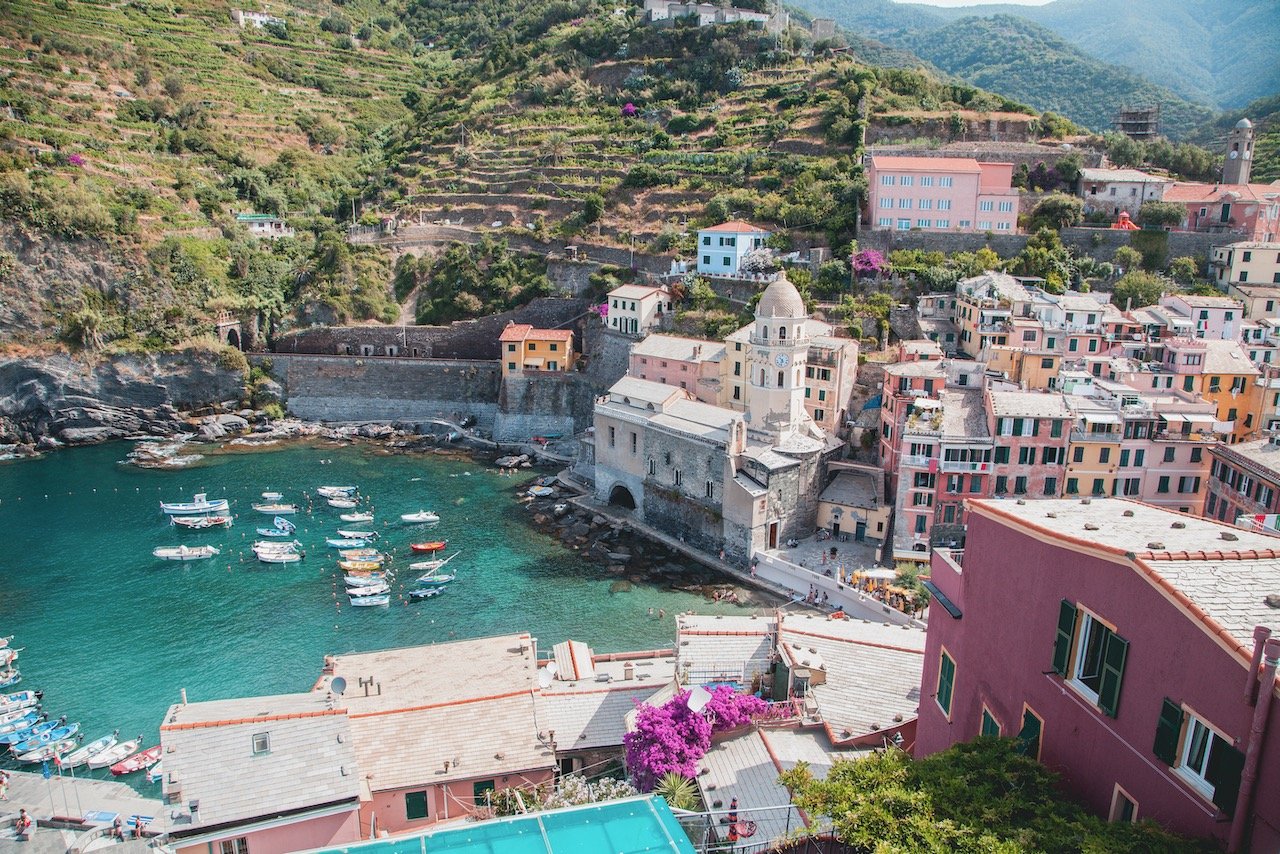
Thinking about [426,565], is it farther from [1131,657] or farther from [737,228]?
[1131,657]

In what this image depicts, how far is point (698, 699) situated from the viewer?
1753cm

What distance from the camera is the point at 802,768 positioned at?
11.5 m

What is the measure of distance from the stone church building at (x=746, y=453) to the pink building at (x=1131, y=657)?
82.0 ft

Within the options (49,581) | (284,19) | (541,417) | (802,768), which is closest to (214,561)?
(49,581)

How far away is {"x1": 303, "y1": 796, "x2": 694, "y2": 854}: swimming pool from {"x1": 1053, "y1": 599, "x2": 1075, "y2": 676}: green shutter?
4667mm

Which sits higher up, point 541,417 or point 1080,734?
point 1080,734

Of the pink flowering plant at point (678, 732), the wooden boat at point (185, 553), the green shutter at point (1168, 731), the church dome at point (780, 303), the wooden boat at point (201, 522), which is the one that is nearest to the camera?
the green shutter at point (1168, 731)

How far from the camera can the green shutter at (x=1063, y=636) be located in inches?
386

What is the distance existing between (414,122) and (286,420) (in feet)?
139

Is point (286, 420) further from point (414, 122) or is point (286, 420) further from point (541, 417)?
point (414, 122)

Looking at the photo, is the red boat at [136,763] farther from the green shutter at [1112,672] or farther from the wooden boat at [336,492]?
the green shutter at [1112,672]

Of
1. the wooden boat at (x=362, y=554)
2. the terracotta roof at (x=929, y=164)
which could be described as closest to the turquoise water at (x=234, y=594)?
the wooden boat at (x=362, y=554)

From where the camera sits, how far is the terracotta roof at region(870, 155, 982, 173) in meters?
51.4

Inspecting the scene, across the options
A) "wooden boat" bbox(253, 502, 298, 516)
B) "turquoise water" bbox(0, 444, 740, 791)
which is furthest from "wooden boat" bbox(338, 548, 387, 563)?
"wooden boat" bbox(253, 502, 298, 516)
